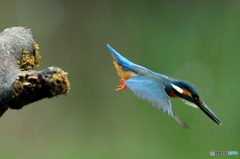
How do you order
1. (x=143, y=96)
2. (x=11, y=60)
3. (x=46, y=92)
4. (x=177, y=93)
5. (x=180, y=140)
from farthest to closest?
1. (x=180, y=140)
2. (x=177, y=93)
3. (x=143, y=96)
4. (x=11, y=60)
5. (x=46, y=92)

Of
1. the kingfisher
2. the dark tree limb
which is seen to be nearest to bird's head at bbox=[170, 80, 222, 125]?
the kingfisher

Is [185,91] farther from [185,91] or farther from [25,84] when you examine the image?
[25,84]

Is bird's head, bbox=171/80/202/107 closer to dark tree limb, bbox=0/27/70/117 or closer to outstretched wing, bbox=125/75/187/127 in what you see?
outstretched wing, bbox=125/75/187/127

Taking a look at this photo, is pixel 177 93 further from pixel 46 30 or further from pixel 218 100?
pixel 46 30

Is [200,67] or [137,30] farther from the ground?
[137,30]

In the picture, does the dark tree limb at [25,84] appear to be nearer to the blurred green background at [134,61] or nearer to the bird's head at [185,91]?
the bird's head at [185,91]

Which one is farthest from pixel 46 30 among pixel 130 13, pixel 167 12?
pixel 167 12

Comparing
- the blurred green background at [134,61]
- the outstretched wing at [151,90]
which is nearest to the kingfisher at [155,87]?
the outstretched wing at [151,90]
